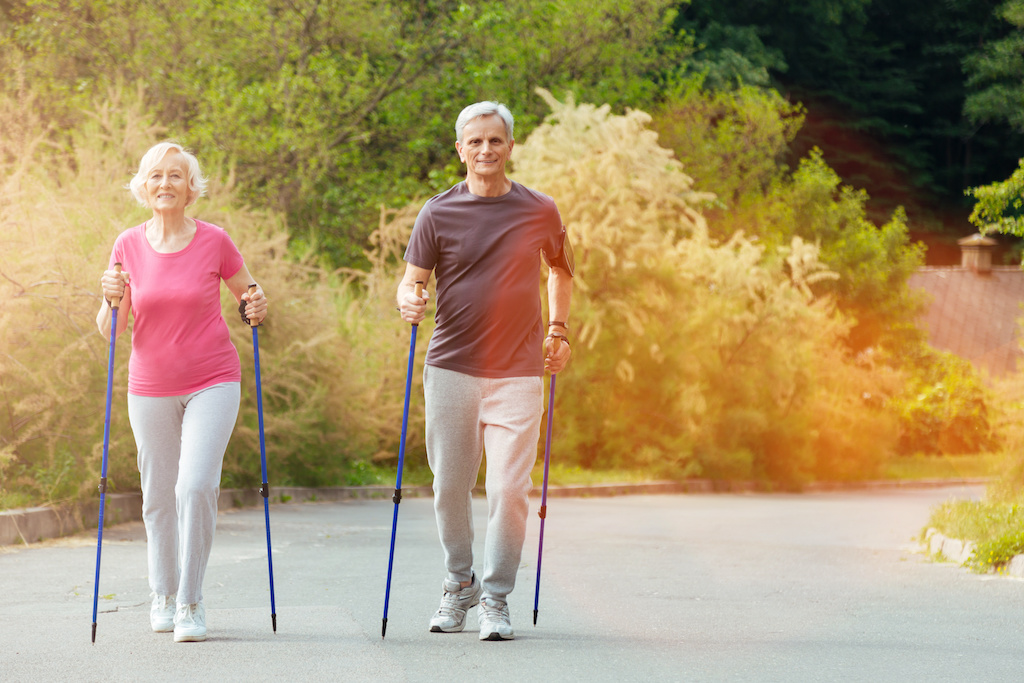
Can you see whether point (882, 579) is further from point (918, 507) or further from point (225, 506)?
point (918, 507)

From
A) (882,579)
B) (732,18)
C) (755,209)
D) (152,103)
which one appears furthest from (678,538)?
(732,18)

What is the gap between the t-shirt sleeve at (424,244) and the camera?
5.60 metres

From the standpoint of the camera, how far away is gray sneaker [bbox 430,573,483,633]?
5805 millimetres

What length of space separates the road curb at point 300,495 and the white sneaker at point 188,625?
444 centimetres

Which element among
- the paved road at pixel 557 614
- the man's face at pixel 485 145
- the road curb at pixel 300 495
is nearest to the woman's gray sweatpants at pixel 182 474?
the paved road at pixel 557 614

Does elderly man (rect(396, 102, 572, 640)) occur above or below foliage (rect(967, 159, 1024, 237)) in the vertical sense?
below

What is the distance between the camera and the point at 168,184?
18.8 ft

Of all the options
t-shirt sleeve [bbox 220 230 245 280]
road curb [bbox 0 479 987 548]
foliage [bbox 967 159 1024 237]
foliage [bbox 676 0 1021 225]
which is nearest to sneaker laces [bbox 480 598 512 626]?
t-shirt sleeve [bbox 220 230 245 280]

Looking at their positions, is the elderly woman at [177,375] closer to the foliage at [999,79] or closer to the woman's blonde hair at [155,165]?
the woman's blonde hair at [155,165]

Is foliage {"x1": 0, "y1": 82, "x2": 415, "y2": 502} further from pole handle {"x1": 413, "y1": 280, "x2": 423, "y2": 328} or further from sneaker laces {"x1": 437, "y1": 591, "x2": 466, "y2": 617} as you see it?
pole handle {"x1": 413, "y1": 280, "x2": 423, "y2": 328}

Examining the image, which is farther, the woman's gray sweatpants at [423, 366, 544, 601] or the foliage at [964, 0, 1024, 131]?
the foliage at [964, 0, 1024, 131]

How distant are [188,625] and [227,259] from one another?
1609 millimetres

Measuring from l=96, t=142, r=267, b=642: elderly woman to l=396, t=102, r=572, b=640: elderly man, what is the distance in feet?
2.79

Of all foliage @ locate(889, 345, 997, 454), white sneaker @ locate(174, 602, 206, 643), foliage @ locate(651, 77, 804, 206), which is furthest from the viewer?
foliage @ locate(651, 77, 804, 206)
